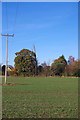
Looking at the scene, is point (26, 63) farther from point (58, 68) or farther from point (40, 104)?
point (40, 104)

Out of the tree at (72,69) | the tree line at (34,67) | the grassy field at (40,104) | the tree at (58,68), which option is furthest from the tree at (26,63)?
the grassy field at (40,104)

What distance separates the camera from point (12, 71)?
308ft

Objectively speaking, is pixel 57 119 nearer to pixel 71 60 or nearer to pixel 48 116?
pixel 48 116

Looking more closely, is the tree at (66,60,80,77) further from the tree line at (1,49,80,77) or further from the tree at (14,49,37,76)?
the tree at (14,49,37,76)

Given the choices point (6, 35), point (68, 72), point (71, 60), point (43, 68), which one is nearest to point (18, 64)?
point (43, 68)

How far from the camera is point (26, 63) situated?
3561 inches

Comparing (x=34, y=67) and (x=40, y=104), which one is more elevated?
(x=34, y=67)

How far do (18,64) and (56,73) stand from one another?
12135mm

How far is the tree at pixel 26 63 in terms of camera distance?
298 ft

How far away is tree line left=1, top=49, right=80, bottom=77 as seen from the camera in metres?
91.1

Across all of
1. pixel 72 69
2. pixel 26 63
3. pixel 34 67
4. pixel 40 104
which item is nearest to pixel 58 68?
pixel 72 69

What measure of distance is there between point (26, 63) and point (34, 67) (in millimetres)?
3251

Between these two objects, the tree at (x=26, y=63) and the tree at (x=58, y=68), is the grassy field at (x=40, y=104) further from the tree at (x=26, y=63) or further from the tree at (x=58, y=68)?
the tree at (x=58, y=68)

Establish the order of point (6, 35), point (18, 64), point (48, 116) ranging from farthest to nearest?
point (18, 64) → point (6, 35) → point (48, 116)
